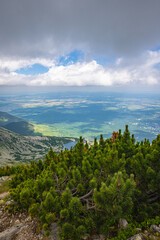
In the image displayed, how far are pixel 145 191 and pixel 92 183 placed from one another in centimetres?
364

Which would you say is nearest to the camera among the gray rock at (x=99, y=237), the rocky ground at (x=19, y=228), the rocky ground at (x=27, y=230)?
the rocky ground at (x=27, y=230)

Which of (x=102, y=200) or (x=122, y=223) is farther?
(x=122, y=223)

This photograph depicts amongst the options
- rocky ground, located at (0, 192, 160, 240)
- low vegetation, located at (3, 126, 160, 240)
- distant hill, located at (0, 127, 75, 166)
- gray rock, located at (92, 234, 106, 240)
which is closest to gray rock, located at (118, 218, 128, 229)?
rocky ground, located at (0, 192, 160, 240)

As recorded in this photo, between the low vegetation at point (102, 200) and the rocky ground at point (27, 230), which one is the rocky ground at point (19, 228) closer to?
the rocky ground at point (27, 230)

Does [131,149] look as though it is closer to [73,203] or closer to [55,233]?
[73,203]

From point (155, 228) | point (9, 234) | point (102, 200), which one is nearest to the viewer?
Answer: point (155, 228)

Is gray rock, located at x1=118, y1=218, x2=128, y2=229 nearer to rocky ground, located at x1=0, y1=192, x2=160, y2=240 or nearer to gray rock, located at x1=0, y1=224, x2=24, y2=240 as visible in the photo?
rocky ground, located at x1=0, y1=192, x2=160, y2=240

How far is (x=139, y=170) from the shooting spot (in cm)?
761

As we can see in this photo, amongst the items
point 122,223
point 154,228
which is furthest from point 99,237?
point 154,228

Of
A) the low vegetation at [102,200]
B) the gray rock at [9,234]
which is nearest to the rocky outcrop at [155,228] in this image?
the low vegetation at [102,200]

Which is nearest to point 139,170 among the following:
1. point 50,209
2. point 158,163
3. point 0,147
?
point 158,163

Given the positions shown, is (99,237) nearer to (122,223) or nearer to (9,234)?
(122,223)

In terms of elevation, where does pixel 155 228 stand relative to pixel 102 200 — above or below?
below

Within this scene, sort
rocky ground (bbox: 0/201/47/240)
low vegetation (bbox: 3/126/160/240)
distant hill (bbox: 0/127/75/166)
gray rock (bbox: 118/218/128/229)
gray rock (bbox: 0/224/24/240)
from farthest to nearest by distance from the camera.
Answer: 1. distant hill (bbox: 0/127/75/166)
2. rocky ground (bbox: 0/201/47/240)
3. gray rock (bbox: 0/224/24/240)
4. gray rock (bbox: 118/218/128/229)
5. low vegetation (bbox: 3/126/160/240)
